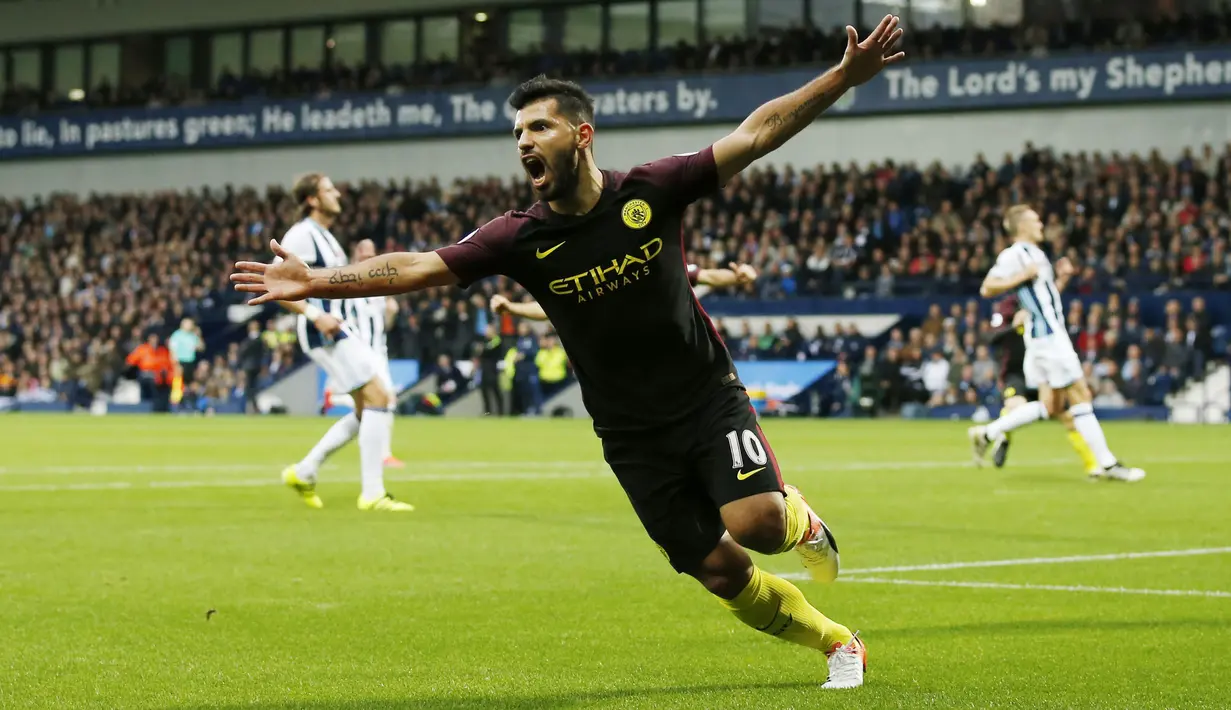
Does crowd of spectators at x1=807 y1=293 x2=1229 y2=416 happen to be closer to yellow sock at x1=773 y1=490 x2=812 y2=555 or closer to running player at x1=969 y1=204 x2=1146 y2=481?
running player at x1=969 y1=204 x2=1146 y2=481

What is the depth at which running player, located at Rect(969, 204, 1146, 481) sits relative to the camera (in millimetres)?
15508

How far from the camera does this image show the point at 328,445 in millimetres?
12930

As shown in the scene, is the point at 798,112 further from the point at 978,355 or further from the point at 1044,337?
the point at 978,355

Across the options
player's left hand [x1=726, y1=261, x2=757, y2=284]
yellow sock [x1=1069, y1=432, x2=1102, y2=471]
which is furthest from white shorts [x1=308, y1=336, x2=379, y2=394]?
yellow sock [x1=1069, y1=432, x2=1102, y2=471]

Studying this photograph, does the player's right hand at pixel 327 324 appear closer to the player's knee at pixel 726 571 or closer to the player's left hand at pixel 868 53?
the player's knee at pixel 726 571

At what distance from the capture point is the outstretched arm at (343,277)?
5.45 meters

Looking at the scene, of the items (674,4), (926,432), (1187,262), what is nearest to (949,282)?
(1187,262)

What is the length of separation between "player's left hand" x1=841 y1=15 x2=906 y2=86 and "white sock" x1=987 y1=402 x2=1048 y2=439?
11517 mm

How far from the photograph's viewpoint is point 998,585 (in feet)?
27.2

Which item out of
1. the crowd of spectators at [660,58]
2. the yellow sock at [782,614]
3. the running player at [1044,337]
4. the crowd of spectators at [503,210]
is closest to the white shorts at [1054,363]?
the running player at [1044,337]

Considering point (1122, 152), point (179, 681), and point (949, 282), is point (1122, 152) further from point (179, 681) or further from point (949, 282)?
point (179, 681)

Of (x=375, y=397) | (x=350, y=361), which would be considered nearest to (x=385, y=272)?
(x=350, y=361)

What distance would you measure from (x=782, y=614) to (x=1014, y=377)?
15164 millimetres

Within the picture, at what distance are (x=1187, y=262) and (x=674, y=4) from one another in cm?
1875
